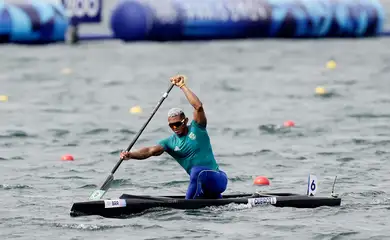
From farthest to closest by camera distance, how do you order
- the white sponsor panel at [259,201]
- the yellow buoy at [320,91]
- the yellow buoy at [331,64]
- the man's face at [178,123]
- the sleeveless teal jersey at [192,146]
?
1. the yellow buoy at [331,64]
2. the yellow buoy at [320,91]
3. the white sponsor panel at [259,201]
4. the sleeveless teal jersey at [192,146]
5. the man's face at [178,123]

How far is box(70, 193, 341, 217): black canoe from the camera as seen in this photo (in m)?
15.6

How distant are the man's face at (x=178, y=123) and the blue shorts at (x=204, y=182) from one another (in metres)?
0.59

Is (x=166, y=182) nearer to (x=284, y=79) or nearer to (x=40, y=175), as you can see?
(x=40, y=175)

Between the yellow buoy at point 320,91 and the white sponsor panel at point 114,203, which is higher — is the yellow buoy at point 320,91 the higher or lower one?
the lower one

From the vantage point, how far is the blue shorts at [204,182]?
1608 cm

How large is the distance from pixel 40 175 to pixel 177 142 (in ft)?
14.8

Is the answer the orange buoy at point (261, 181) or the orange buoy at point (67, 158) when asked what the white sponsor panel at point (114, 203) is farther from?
the orange buoy at point (67, 158)

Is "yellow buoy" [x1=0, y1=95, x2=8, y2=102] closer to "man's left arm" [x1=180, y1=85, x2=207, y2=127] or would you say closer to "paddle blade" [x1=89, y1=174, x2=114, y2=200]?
"paddle blade" [x1=89, y1=174, x2=114, y2=200]

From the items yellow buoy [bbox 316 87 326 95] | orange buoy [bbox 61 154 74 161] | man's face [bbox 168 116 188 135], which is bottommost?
yellow buoy [bbox 316 87 326 95]

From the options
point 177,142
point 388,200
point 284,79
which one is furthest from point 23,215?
point 284,79

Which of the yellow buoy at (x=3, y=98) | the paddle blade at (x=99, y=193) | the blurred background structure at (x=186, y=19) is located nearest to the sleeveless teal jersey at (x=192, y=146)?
the paddle blade at (x=99, y=193)

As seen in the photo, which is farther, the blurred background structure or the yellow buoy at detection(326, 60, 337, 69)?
the blurred background structure

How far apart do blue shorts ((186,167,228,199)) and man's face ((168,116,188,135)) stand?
1.95 feet

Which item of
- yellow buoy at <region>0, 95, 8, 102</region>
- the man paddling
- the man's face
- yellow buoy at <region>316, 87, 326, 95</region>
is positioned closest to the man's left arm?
the man paddling
